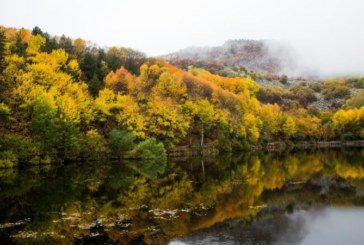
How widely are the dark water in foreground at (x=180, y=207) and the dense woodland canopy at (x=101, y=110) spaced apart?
9.47 meters

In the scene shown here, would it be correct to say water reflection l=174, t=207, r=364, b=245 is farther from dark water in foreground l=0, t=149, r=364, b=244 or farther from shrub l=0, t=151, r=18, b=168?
shrub l=0, t=151, r=18, b=168

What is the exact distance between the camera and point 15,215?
88.6 feet

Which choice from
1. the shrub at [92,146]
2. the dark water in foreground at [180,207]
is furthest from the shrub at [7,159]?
the shrub at [92,146]

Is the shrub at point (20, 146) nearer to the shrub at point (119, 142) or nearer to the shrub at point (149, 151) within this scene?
the shrub at point (119, 142)

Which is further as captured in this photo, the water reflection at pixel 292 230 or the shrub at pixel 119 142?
the shrub at pixel 119 142

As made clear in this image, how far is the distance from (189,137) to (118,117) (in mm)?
22317

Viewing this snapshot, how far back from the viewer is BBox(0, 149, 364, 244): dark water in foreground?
71.8 feet

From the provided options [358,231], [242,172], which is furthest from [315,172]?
[358,231]

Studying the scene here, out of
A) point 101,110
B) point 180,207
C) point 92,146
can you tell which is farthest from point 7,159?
point 180,207

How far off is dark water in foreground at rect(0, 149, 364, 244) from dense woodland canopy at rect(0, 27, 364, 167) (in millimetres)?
9468

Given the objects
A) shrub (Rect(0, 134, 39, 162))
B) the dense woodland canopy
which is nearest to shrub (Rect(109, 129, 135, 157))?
the dense woodland canopy

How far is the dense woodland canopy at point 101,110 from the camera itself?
57969mm

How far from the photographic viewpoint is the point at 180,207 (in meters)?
29.5

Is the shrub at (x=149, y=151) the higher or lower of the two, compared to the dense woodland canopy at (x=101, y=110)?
lower
